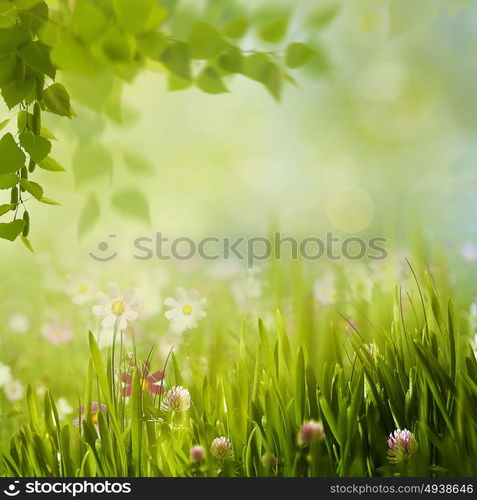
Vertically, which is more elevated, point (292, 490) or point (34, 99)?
point (34, 99)

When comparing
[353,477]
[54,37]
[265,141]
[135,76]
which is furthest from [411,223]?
[54,37]

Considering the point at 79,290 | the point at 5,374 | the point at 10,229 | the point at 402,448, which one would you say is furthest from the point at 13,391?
Answer: the point at 402,448

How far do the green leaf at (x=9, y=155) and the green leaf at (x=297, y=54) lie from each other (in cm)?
45

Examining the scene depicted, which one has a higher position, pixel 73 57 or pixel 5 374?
pixel 73 57

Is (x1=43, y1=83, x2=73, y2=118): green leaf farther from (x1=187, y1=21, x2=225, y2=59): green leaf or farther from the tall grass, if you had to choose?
the tall grass

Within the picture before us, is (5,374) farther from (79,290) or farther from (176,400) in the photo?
(176,400)

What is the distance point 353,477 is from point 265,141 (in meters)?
0.58

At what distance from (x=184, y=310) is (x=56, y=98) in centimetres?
41

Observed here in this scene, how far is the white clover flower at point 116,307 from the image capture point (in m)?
1.12

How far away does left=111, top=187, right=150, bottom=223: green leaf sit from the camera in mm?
1121

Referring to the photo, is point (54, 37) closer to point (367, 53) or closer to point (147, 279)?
point (147, 279)

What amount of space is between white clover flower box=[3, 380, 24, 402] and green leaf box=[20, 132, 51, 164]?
41 centimetres

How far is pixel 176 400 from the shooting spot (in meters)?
1.10

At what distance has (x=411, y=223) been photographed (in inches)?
44.7
